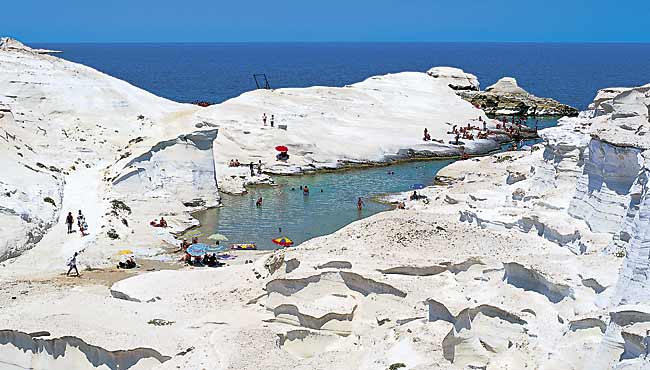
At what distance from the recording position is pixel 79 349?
2212 cm

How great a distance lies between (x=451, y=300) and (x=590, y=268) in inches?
148

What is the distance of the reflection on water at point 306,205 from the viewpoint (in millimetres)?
41094

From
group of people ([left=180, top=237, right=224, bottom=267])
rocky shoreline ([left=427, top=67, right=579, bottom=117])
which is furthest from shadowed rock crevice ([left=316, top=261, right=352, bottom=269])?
rocky shoreline ([left=427, top=67, right=579, bottom=117])

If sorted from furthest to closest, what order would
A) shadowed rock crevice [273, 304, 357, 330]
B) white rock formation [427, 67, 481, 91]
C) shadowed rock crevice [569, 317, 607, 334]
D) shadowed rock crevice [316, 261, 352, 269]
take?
white rock formation [427, 67, 481, 91]
shadowed rock crevice [316, 261, 352, 269]
shadowed rock crevice [273, 304, 357, 330]
shadowed rock crevice [569, 317, 607, 334]

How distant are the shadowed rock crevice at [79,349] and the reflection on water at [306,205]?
1620 cm

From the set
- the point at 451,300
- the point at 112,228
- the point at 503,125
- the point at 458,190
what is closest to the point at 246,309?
the point at 451,300

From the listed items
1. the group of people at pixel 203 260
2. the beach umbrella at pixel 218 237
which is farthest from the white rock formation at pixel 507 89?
the group of people at pixel 203 260

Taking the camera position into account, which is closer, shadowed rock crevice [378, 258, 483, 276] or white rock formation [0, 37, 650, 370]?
white rock formation [0, 37, 650, 370]

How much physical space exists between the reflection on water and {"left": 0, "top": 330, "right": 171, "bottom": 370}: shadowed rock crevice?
1620cm

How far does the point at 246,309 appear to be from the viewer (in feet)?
84.7

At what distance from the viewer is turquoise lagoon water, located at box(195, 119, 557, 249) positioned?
41.1m

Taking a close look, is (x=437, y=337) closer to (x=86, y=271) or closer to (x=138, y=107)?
(x=86, y=271)

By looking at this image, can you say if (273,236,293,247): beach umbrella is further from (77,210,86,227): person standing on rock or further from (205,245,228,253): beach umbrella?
(77,210,86,227): person standing on rock

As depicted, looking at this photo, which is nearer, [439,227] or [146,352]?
[146,352]
